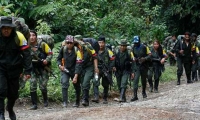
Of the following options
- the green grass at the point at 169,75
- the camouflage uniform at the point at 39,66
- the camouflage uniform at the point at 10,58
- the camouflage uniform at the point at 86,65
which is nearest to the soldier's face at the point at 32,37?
the camouflage uniform at the point at 39,66

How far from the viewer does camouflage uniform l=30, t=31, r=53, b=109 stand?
11445mm

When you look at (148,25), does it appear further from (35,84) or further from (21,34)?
(21,34)

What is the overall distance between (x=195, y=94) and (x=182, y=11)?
16.3 m

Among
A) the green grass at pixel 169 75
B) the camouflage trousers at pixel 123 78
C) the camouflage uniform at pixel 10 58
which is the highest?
the camouflage uniform at pixel 10 58

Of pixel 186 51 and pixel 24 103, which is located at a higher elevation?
pixel 186 51

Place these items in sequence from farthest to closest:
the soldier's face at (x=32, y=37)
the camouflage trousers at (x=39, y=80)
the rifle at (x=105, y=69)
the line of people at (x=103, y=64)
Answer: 1. the rifle at (x=105, y=69)
2. the line of people at (x=103, y=64)
3. the camouflage trousers at (x=39, y=80)
4. the soldier's face at (x=32, y=37)

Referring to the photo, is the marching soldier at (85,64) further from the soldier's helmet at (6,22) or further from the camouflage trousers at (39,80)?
the soldier's helmet at (6,22)

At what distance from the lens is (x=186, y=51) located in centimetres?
1716

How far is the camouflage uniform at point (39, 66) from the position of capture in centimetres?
1145

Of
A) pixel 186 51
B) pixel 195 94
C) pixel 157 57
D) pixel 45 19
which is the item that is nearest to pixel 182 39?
pixel 186 51

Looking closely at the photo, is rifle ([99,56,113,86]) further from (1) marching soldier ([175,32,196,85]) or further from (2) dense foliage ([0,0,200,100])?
(1) marching soldier ([175,32,196,85])

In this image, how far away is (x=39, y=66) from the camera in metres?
11.6

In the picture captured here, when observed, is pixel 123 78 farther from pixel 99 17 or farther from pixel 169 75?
pixel 99 17

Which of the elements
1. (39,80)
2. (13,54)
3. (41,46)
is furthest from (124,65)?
(13,54)
